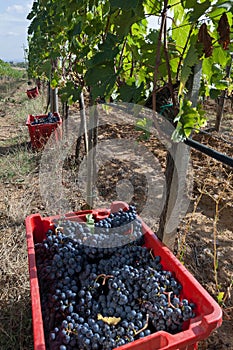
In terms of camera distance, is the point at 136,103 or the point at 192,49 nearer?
the point at 192,49

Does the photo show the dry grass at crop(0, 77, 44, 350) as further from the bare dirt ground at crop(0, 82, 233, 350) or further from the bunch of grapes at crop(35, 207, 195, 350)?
the bunch of grapes at crop(35, 207, 195, 350)

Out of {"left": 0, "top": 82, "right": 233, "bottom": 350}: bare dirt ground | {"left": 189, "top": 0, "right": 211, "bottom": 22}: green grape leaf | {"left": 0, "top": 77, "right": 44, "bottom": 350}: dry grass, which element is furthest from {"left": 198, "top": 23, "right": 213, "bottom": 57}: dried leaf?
{"left": 0, "top": 77, "right": 44, "bottom": 350}: dry grass

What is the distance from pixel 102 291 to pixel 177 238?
128 cm

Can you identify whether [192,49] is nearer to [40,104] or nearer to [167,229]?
[167,229]

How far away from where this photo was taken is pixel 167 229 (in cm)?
168

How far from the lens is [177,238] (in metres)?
2.52

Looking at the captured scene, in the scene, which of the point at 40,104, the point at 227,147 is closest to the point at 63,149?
the point at 227,147

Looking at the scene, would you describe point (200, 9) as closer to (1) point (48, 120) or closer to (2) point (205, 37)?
(2) point (205, 37)

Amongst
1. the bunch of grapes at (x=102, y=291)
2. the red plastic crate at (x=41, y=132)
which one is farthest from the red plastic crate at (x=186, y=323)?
the red plastic crate at (x=41, y=132)

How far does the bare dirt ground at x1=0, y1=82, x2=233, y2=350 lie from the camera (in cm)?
180

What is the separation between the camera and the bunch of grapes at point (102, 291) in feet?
3.81

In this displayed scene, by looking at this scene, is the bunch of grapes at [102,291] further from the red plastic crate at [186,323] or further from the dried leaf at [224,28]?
the dried leaf at [224,28]

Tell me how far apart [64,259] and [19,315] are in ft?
2.17

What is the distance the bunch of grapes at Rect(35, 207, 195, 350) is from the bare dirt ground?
1.62 feet
